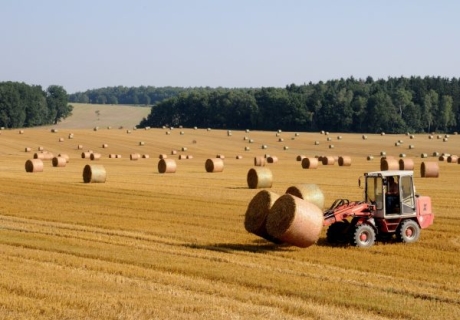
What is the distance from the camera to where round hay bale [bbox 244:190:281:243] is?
2000cm

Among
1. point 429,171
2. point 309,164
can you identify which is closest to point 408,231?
point 429,171

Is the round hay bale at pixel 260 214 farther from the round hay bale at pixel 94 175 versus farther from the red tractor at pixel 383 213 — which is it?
the round hay bale at pixel 94 175

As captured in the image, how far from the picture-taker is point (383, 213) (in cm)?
2081

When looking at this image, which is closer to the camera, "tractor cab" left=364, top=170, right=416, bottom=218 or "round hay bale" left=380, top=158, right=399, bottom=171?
"tractor cab" left=364, top=170, right=416, bottom=218

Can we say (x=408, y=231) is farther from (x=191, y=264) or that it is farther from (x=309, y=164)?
(x=309, y=164)

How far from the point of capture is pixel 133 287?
15.0 m

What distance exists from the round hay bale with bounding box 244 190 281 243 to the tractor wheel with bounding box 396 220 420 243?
3.19m

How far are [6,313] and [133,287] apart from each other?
9.13 ft

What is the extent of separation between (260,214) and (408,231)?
3.72m

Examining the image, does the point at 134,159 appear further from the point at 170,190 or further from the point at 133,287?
the point at 133,287

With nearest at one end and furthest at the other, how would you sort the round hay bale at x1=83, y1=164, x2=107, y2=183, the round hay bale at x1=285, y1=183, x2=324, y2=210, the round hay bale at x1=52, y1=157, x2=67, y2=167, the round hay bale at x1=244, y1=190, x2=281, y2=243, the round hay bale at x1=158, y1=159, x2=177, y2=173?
the round hay bale at x1=244, y1=190, x2=281, y2=243, the round hay bale at x1=285, y1=183, x2=324, y2=210, the round hay bale at x1=83, y1=164, x2=107, y2=183, the round hay bale at x1=158, y1=159, x2=177, y2=173, the round hay bale at x1=52, y1=157, x2=67, y2=167

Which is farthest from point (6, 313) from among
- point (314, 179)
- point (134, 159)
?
point (134, 159)

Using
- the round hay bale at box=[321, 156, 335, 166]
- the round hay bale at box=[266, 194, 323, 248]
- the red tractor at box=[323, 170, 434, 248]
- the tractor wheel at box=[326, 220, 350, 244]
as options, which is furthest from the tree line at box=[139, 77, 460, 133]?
the round hay bale at box=[266, 194, 323, 248]

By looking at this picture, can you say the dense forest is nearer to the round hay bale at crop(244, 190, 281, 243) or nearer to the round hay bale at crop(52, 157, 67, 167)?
the round hay bale at crop(52, 157, 67, 167)
